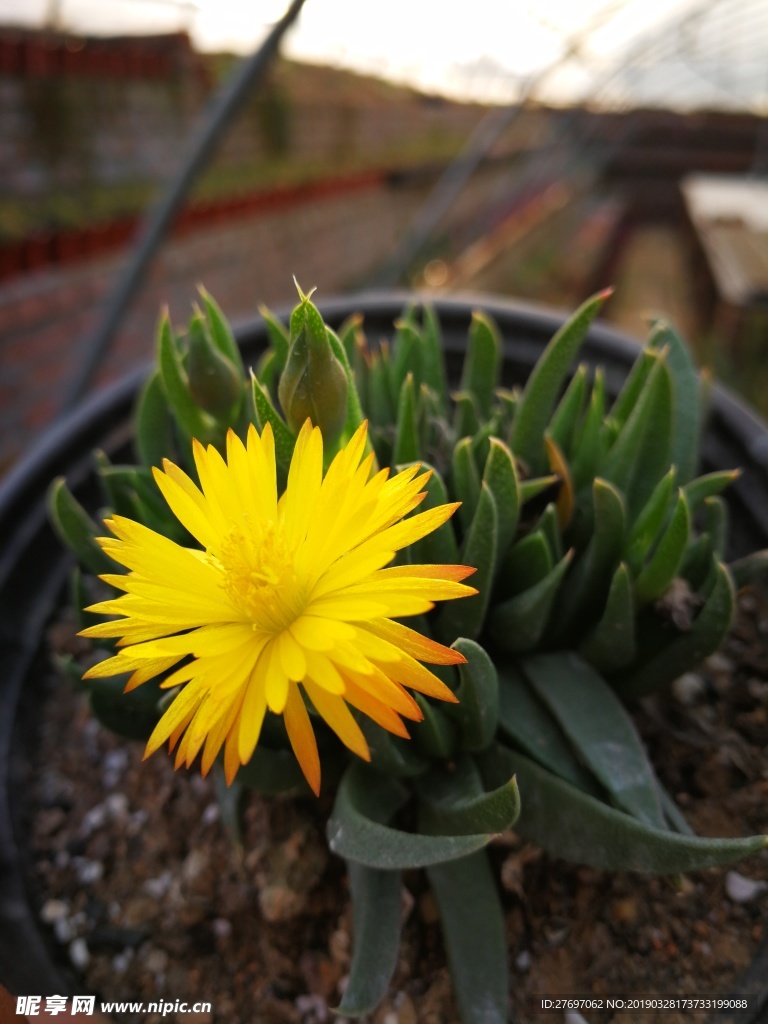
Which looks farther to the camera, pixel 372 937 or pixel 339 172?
pixel 339 172

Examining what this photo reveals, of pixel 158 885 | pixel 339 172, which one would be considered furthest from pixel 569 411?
pixel 339 172

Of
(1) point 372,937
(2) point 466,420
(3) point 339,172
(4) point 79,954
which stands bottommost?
(4) point 79,954

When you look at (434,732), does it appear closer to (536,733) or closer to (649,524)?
(536,733)

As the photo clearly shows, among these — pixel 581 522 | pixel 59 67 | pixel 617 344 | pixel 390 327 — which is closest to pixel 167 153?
pixel 59 67

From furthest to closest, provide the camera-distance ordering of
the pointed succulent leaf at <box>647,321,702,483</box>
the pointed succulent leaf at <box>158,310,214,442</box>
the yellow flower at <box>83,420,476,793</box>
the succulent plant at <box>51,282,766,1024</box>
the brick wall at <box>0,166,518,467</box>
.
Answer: the brick wall at <box>0,166,518,467</box>, the pointed succulent leaf at <box>647,321,702,483</box>, the pointed succulent leaf at <box>158,310,214,442</box>, the succulent plant at <box>51,282,766,1024</box>, the yellow flower at <box>83,420,476,793</box>

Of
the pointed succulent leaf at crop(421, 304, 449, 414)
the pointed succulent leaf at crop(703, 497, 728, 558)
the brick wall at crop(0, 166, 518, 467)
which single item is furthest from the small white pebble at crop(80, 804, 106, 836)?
→ the brick wall at crop(0, 166, 518, 467)

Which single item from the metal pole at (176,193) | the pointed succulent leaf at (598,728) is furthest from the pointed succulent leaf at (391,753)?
the metal pole at (176,193)

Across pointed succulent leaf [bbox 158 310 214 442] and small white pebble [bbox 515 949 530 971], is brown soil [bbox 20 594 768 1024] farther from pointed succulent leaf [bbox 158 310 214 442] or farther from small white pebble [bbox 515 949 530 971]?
pointed succulent leaf [bbox 158 310 214 442]
